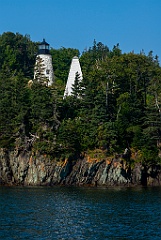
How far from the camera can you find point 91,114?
6925 centimetres

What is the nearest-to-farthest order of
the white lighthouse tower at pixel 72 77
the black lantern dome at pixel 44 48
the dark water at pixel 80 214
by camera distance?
the dark water at pixel 80 214 → the white lighthouse tower at pixel 72 77 → the black lantern dome at pixel 44 48

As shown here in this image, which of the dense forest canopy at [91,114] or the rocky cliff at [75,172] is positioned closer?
the rocky cliff at [75,172]

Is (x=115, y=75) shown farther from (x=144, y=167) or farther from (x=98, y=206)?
(x=98, y=206)

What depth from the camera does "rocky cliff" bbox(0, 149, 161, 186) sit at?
62781 mm

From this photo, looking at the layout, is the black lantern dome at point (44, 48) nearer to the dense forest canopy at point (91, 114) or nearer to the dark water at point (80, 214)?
the dense forest canopy at point (91, 114)

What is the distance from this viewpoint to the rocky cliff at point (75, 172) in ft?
206

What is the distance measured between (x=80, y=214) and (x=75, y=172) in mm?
23561

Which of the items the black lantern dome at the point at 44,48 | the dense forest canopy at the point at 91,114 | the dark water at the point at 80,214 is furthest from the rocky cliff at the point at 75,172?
the black lantern dome at the point at 44,48

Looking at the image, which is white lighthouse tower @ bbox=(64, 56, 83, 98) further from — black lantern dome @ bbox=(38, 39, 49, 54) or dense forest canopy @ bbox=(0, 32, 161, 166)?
black lantern dome @ bbox=(38, 39, 49, 54)

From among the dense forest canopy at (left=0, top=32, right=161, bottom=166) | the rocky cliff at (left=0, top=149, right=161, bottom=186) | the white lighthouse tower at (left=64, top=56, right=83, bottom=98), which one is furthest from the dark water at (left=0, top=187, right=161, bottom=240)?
the white lighthouse tower at (left=64, top=56, right=83, bottom=98)

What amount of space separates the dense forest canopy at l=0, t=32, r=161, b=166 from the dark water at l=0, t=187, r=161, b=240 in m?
8.75

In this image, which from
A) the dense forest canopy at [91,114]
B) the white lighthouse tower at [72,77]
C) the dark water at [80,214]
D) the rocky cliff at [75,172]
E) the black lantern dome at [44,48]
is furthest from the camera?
the black lantern dome at [44,48]

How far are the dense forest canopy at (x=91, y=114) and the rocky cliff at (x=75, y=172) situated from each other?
1.37 metres

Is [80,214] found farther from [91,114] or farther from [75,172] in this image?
[91,114]
